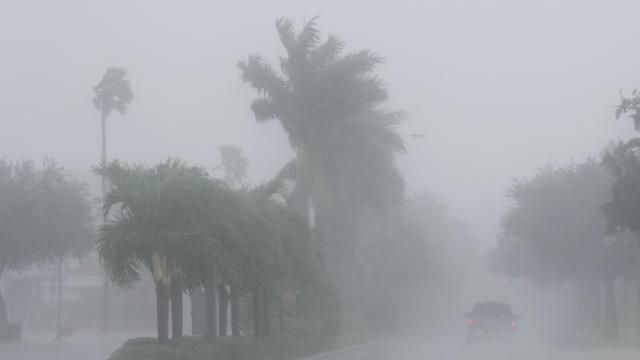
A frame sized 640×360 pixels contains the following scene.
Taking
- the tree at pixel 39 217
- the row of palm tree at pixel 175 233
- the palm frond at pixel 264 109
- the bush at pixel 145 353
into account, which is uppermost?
the palm frond at pixel 264 109

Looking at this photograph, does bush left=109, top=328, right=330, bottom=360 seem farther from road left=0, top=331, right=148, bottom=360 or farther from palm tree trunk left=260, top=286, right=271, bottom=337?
road left=0, top=331, right=148, bottom=360

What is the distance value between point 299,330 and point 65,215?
73.4 feet

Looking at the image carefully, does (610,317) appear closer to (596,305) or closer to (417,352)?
(596,305)

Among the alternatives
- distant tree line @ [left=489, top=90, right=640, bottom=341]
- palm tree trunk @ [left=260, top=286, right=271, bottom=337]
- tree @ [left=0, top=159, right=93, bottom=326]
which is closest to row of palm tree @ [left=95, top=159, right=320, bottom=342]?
palm tree trunk @ [left=260, top=286, right=271, bottom=337]

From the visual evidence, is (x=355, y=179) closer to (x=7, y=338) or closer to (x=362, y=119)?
(x=362, y=119)

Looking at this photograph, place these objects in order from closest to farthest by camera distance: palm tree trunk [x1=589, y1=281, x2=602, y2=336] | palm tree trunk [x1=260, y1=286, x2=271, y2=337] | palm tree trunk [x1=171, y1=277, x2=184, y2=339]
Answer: palm tree trunk [x1=171, y1=277, x2=184, y2=339] → palm tree trunk [x1=260, y1=286, x2=271, y2=337] → palm tree trunk [x1=589, y1=281, x2=602, y2=336]

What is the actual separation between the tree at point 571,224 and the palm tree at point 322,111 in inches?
379

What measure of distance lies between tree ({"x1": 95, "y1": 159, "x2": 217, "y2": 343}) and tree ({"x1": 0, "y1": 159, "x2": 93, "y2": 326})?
2985 cm

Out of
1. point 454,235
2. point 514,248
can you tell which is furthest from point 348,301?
point 454,235

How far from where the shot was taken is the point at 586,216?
5388 centimetres

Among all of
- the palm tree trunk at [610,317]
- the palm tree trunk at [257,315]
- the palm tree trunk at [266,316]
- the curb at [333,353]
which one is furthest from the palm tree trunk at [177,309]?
the palm tree trunk at [610,317]

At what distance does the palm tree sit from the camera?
1873 inches

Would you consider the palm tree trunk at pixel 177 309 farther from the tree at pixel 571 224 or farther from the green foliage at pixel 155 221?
the tree at pixel 571 224

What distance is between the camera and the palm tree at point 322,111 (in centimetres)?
4756
